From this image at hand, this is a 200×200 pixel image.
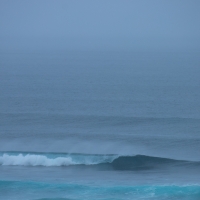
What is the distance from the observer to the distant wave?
26.8m

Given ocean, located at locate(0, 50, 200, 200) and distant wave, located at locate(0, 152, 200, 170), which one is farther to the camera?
distant wave, located at locate(0, 152, 200, 170)

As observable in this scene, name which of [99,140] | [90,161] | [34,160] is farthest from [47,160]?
[99,140]

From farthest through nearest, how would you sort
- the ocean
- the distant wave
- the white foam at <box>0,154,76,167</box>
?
the white foam at <box>0,154,76,167</box> < the distant wave < the ocean

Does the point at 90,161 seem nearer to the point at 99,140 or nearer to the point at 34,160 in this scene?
the point at 34,160

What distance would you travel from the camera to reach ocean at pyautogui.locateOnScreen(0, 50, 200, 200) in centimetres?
2206

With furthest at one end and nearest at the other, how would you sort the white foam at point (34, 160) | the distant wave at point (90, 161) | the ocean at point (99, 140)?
the white foam at point (34, 160)
the distant wave at point (90, 161)
the ocean at point (99, 140)

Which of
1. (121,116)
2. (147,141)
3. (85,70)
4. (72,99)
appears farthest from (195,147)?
(85,70)

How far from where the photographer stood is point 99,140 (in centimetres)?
3164

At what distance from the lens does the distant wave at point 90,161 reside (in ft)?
87.8

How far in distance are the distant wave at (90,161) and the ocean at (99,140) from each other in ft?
0.18

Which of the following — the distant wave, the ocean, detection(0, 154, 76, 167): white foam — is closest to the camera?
the ocean

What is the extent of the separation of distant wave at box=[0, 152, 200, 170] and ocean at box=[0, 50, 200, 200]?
56 mm

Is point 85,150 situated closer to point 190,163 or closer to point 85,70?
point 190,163

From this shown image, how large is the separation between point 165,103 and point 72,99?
8.67 meters
